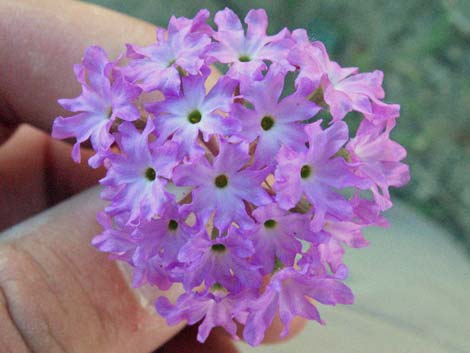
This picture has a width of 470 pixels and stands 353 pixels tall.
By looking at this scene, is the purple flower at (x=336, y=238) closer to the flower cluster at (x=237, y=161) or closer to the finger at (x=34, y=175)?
the flower cluster at (x=237, y=161)

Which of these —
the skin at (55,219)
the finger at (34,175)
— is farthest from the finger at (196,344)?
the finger at (34,175)

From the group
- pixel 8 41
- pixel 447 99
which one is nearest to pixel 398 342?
pixel 447 99

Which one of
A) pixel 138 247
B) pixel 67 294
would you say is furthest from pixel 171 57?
pixel 67 294

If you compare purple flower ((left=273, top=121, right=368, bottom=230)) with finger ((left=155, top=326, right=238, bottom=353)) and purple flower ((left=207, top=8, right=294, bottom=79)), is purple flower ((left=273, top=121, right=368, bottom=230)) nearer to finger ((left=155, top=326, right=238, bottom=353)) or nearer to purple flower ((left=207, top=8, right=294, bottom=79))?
purple flower ((left=207, top=8, right=294, bottom=79))

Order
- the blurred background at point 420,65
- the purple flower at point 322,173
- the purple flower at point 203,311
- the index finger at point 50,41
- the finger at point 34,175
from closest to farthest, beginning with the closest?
the purple flower at point 322,173 → the purple flower at point 203,311 → the index finger at point 50,41 → the finger at point 34,175 → the blurred background at point 420,65

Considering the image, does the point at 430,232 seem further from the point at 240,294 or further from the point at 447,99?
the point at 240,294

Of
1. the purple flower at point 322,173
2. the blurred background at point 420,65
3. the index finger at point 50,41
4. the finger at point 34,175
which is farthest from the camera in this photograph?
the blurred background at point 420,65
